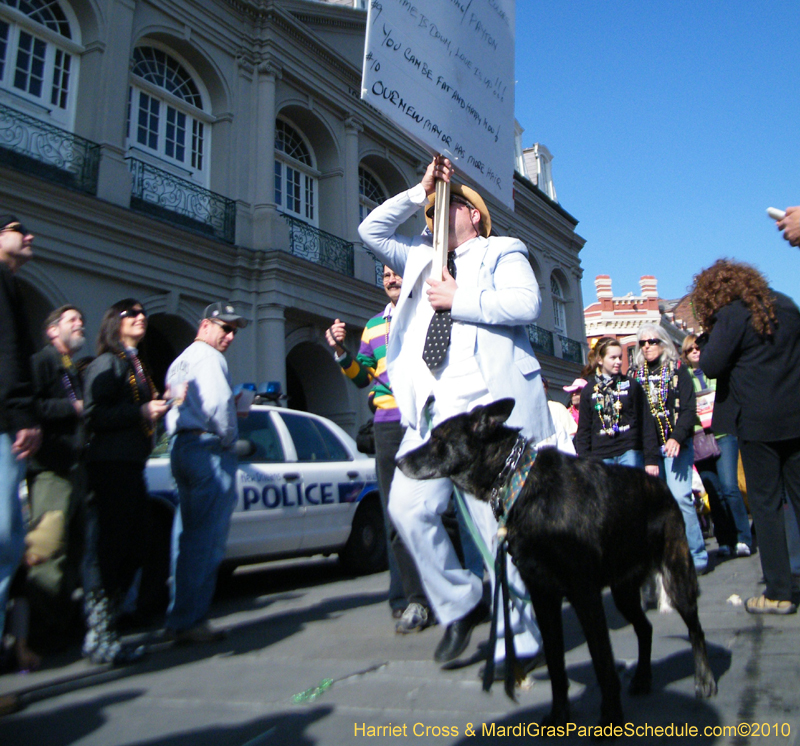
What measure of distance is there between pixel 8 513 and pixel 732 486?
20.6ft

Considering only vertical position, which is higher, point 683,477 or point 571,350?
point 571,350

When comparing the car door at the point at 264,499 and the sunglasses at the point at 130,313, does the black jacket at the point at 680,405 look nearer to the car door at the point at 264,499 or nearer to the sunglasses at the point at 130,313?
the car door at the point at 264,499

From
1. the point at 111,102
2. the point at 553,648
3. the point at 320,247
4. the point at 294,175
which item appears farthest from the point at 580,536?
the point at 294,175

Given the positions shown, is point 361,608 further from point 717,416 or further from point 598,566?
point 598,566

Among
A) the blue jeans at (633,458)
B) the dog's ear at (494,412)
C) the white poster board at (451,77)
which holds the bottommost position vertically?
the blue jeans at (633,458)

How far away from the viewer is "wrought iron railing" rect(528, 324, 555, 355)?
26.8 metres

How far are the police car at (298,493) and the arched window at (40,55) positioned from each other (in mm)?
8664

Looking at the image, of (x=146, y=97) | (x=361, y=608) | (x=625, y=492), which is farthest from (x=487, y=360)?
(x=146, y=97)

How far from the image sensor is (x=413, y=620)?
409 cm

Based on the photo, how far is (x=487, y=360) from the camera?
2820mm

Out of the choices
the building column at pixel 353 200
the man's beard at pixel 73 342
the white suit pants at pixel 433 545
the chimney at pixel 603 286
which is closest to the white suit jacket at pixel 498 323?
the white suit pants at pixel 433 545

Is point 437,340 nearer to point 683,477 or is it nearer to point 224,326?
point 224,326

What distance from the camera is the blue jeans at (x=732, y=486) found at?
6.66 m

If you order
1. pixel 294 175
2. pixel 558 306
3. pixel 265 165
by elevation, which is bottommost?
pixel 265 165
